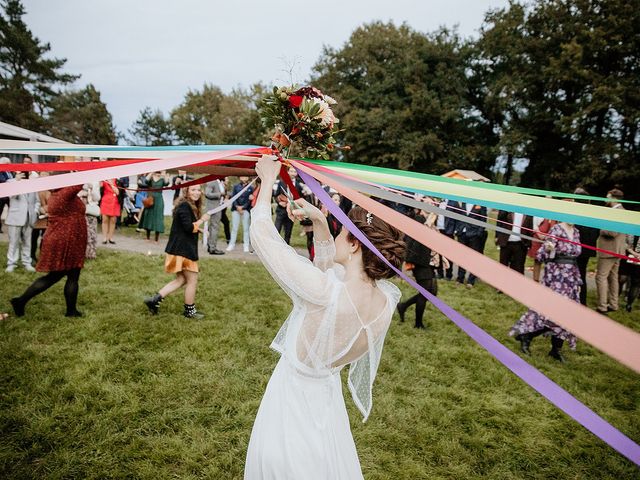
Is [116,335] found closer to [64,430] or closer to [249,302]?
[64,430]

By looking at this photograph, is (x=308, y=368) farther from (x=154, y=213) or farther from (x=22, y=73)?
(x=22, y=73)

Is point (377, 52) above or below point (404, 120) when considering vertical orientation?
above

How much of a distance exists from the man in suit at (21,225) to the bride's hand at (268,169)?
21.9 ft

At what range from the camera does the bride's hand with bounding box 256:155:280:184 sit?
1.80 m

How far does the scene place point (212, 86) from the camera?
52.7m

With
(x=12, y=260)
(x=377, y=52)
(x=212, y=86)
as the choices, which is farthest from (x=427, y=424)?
(x=212, y=86)

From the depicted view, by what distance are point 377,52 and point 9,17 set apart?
114ft

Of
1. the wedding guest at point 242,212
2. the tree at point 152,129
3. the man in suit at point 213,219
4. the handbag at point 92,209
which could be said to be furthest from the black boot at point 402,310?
the tree at point 152,129

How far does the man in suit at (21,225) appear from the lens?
21.9 feet

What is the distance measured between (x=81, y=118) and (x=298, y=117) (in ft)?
178

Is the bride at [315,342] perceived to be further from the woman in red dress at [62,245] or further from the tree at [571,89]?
the tree at [571,89]

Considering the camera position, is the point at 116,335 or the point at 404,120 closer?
the point at 116,335

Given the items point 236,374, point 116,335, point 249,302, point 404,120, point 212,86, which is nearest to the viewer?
point 236,374

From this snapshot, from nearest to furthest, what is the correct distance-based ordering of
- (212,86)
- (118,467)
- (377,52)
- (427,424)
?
1. (118,467)
2. (427,424)
3. (377,52)
4. (212,86)
